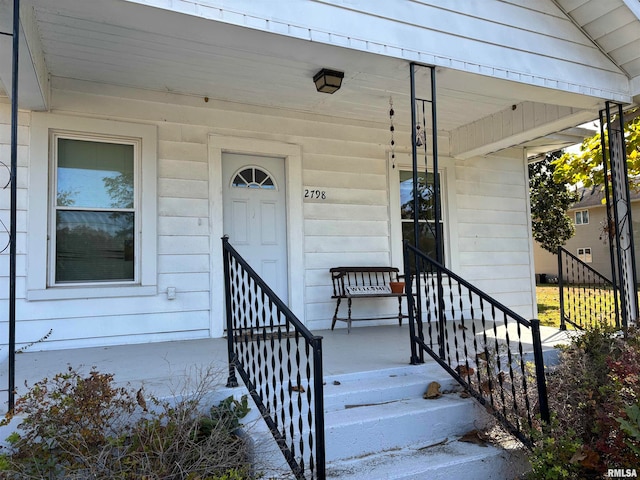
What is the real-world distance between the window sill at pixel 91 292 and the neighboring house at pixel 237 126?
12mm

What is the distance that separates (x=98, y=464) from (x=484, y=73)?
11.8 feet

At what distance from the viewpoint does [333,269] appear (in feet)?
16.5

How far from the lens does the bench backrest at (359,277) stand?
5.02m

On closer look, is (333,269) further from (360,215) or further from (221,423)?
(221,423)

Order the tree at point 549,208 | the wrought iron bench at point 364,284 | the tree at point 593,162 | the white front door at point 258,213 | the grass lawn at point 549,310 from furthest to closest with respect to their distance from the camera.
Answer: the tree at point 549,208, the grass lawn at point 549,310, the tree at point 593,162, the wrought iron bench at point 364,284, the white front door at point 258,213

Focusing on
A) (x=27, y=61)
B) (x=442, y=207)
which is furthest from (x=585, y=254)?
(x=27, y=61)

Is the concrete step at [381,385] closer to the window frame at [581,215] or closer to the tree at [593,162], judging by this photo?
the tree at [593,162]

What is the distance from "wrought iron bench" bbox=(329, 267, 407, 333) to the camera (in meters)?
4.91

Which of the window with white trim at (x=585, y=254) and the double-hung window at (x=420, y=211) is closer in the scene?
the double-hung window at (x=420, y=211)

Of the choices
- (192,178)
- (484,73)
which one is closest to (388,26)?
(484,73)

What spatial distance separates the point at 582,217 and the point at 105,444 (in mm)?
22325

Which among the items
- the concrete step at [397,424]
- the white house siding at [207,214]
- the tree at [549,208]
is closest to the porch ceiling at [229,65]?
the white house siding at [207,214]

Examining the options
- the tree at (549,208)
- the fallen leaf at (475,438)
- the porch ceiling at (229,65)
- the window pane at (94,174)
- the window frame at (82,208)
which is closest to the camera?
the fallen leaf at (475,438)

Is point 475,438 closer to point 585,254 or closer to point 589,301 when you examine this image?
point 589,301
